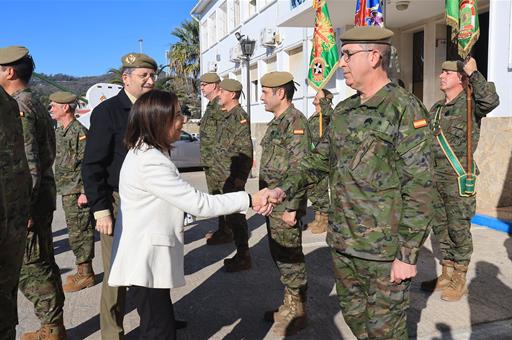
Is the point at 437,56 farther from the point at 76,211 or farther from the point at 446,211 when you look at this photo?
the point at 76,211

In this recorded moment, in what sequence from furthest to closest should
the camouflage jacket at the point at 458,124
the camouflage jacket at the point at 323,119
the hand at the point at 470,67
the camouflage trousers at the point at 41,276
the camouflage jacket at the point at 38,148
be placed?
the camouflage jacket at the point at 323,119, the camouflage jacket at the point at 458,124, the hand at the point at 470,67, the camouflage trousers at the point at 41,276, the camouflage jacket at the point at 38,148

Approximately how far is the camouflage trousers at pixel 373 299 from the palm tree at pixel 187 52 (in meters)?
36.8

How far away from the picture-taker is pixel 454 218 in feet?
12.8

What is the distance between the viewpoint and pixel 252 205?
8.41 ft

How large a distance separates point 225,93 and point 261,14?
10762 mm

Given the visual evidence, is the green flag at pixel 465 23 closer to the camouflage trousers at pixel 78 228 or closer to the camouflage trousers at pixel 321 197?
the camouflage trousers at pixel 321 197

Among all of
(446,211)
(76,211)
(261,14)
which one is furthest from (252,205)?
(261,14)

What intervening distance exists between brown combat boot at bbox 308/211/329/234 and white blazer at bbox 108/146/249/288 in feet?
14.2

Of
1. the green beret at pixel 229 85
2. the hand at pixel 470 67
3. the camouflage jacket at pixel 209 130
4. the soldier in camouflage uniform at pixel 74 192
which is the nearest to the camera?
the hand at pixel 470 67

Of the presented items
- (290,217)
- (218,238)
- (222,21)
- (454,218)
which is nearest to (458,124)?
(454,218)

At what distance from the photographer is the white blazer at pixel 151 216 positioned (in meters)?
2.18

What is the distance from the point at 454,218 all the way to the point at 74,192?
3.85 metres

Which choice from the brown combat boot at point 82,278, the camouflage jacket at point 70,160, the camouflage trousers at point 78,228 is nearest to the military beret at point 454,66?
the camouflage jacket at point 70,160

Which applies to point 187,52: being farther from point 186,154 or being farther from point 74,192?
point 74,192
